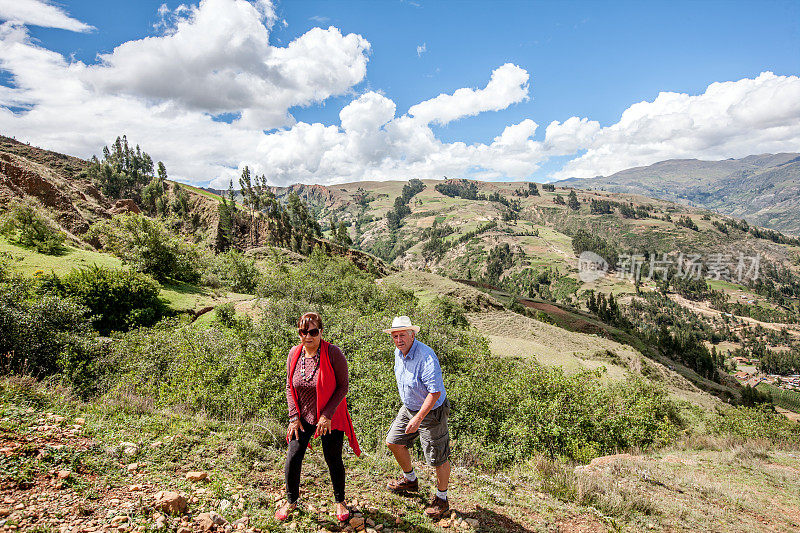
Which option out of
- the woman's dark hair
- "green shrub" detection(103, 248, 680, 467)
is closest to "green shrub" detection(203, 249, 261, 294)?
"green shrub" detection(103, 248, 680, 467)

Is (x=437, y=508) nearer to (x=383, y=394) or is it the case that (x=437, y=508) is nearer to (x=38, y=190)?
(x=383, y=394)

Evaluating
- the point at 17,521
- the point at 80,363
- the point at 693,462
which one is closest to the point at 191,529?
the point at 17,521

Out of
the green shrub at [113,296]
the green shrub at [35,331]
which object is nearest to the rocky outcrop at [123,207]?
the green shrub at [113,296]

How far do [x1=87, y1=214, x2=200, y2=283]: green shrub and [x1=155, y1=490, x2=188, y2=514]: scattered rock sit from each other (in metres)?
15.4

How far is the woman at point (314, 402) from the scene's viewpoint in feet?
11.7

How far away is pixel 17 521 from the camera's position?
2.82m

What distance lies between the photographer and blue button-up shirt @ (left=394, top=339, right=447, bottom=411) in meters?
3.87

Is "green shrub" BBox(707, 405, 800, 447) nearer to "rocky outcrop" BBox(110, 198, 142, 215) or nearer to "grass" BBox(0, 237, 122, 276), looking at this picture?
"grass" BBox(0, 237, 122, 276)

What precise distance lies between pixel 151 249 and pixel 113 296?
5463 mm

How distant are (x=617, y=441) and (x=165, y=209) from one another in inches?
2426

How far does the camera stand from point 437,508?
13.2 feet

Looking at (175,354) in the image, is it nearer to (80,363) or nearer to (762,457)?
(80,363)

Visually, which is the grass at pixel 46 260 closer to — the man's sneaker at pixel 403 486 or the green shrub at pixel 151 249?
the green shrub at pixel 151 249

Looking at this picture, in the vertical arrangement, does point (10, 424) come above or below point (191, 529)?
above
